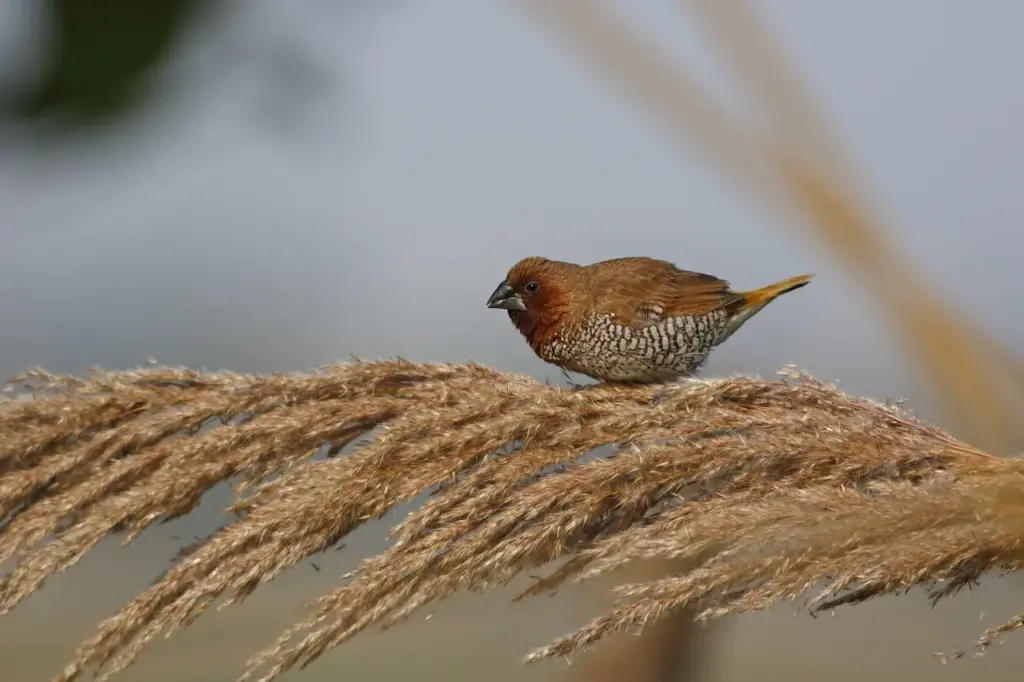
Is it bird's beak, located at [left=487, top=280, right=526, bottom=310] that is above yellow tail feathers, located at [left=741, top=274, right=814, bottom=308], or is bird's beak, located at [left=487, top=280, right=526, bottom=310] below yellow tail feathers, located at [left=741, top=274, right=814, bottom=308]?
above

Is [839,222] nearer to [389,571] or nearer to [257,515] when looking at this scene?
[389,571]

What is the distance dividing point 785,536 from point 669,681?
67 centimetres

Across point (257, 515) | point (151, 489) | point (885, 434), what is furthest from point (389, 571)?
point (885, 434)

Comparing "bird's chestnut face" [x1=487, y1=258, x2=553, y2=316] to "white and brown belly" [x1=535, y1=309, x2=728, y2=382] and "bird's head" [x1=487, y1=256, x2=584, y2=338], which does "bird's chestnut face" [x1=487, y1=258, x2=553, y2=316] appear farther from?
"white and brown belly" [x1=535, y1=309, x2=728, y2=382]

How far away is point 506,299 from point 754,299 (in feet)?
2.08

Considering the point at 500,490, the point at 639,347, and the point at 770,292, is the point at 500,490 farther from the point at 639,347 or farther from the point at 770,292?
the point at 770,292

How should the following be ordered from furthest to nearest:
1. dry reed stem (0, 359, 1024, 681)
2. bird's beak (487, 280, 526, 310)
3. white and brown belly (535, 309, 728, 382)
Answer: bird's beak (487, 280, 526, 310) → white and brown belly (535, 309, 728, 382) → dry reed stem (0, 359, 1024, 681)

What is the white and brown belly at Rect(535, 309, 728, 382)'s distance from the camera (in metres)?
2.42

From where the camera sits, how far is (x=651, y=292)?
2.58 metres

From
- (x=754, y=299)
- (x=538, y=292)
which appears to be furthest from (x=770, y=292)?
(x=538, y=292)

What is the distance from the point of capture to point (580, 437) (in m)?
1.67

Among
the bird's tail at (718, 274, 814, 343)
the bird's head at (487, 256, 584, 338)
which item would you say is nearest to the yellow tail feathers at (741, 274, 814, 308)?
the bird's tail at (718, 274, 814, 343)

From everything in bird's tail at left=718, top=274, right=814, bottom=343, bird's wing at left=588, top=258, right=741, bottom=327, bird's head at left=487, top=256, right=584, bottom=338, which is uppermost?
bird's head at left=487, top=256, right=584, bottom=338

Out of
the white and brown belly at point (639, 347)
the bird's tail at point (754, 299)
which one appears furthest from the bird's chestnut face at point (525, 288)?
the bird's tail at point (754, 299)
